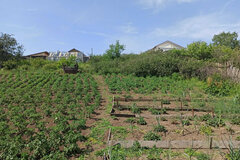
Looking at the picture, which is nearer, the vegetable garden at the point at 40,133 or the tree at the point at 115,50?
the vegetable garden at the point at 40,133

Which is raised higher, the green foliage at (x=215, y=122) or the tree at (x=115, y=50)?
the tree at (x=115, y=50)

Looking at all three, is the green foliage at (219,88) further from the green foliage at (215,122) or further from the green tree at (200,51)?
the green tree at (200,51)

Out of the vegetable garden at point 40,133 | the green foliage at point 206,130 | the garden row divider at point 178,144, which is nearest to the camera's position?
the vegetable garden at point 40,133

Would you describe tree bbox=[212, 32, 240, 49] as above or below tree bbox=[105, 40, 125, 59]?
above

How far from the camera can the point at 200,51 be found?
19.1 m

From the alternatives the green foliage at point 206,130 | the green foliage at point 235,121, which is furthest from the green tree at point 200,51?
the green foliage at point 206,130

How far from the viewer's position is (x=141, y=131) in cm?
455

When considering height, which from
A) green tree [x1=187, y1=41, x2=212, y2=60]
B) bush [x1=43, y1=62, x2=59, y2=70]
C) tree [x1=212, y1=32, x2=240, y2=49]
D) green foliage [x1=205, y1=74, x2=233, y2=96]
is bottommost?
green foliage [x1=205, y1=74, x2=233, y2=96]

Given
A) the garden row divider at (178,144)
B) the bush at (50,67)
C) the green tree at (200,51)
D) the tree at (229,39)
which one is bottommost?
the garden row divider at (178,144)

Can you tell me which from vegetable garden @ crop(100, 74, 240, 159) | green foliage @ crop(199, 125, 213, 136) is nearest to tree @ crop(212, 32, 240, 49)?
vegetable garden @ crop(100, 74, 240, 159)

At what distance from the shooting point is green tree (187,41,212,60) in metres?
19.1

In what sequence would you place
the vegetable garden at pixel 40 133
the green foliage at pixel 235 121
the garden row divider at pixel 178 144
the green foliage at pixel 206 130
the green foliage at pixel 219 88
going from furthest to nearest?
the green foliage at pixel 219 88 → the green foliage at pixel 235 121 → the green foliage at pixel 206 130 → the garden row divider at pixel 178 144 → the vegetable garden at pixel 40 133

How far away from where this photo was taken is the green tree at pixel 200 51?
Answer: 1911 cm

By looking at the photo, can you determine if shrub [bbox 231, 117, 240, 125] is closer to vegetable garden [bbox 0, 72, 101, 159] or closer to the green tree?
vegetable garden [bbox 0, 72, 101, 159]
